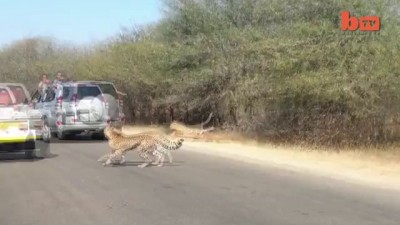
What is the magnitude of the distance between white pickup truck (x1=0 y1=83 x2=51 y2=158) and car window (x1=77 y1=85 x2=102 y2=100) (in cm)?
450

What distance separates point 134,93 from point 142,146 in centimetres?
1815

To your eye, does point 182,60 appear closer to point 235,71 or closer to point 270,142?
point 235,71

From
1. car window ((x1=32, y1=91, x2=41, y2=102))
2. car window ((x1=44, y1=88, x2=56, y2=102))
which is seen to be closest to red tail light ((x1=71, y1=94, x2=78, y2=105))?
car window ((x1=44, y1=88, x2=56, y2=102))

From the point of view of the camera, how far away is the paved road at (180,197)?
8703mm

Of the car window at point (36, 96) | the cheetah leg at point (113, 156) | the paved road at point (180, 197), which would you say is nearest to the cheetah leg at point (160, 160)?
the paved road at point (180, 197)

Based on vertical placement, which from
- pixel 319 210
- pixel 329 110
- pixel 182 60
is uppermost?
pixel 182 60

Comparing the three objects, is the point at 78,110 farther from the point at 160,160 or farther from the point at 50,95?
the point at 160,160

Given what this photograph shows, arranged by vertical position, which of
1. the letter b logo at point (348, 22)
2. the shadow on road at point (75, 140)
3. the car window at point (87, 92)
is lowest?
the shadow on road at point (75, 140)

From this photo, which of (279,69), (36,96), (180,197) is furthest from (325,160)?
(36,96)

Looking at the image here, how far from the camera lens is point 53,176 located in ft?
42.2

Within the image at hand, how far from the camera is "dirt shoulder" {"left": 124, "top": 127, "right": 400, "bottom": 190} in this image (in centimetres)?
1319

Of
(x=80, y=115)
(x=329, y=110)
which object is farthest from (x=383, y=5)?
(x=80, y=115)

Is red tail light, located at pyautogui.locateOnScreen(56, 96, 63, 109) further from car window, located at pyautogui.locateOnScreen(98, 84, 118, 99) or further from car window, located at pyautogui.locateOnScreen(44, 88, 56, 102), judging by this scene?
car window, located at pyautogui.locateOnScreen(98, 84, 118, 99)

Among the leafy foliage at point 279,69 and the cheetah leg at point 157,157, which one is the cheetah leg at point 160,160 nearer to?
the cheetah leg at point 157,157
